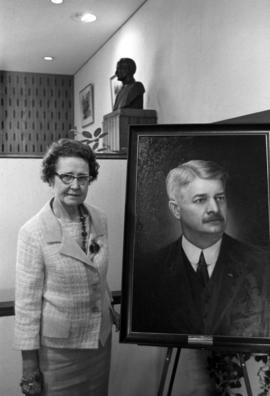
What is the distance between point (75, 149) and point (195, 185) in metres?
0.47

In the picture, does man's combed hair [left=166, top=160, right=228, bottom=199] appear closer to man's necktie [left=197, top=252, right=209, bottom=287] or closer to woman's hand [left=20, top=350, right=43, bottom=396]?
man's necktie [left=197, top=252, right=209, bottom=287]

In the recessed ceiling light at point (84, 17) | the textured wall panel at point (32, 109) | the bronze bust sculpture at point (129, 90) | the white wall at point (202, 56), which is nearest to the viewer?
the white wall at point (202, 56)

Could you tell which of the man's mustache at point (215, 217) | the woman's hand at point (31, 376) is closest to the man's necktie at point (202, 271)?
the man's mustache at point (215, 217)

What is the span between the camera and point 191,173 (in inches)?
59.5

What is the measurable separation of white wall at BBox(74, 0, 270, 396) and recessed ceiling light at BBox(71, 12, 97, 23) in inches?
15.8

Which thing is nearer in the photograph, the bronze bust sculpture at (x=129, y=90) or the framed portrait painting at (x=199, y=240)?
the framed portrait painting at (x=199, y=240)

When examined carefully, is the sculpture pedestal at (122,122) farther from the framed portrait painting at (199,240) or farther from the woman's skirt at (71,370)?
the woman's skirt at (71,370)

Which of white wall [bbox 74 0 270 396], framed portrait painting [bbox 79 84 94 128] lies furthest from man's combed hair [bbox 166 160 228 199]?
framed portrait painting [bbox 79 84 94 128]

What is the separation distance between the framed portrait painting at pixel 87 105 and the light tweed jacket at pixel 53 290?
11.4ft

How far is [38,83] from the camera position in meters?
Result: 5.55

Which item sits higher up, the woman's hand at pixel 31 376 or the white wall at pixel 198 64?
the white wall at pixel 198 64

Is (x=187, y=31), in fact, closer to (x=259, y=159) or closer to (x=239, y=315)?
(x=259, y=159)

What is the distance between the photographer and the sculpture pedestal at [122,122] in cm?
290

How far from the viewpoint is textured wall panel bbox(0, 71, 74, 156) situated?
5.49 m
